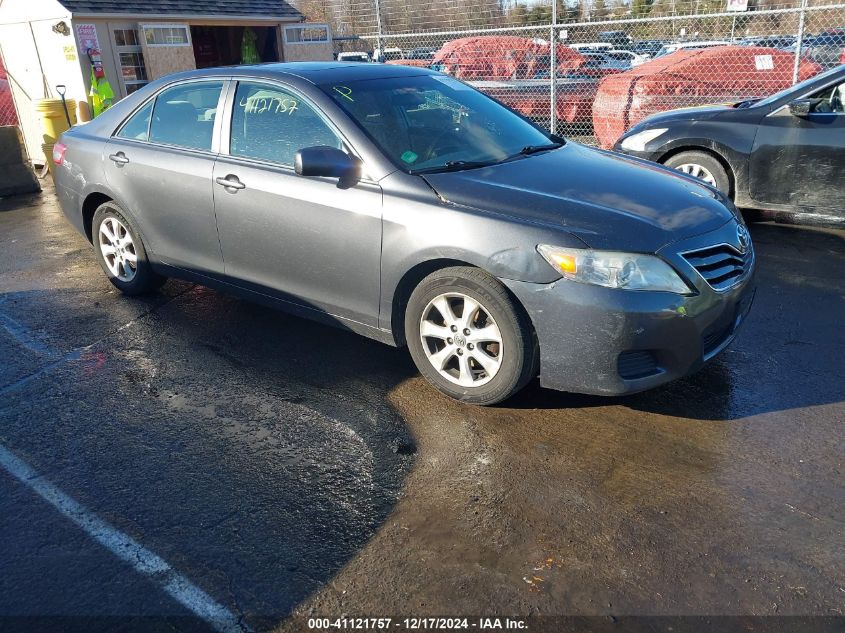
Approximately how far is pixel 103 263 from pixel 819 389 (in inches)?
201

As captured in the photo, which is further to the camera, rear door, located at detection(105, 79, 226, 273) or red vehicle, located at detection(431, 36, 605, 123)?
red vehicle, located at detection(431, 36, 605, 123)

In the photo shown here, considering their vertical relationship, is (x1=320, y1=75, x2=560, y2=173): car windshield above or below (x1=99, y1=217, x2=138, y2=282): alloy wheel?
above

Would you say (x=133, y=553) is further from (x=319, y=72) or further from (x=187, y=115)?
(x=187, y=115)

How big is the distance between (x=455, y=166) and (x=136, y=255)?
2.71 m

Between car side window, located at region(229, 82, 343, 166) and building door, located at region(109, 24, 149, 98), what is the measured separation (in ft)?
28.4

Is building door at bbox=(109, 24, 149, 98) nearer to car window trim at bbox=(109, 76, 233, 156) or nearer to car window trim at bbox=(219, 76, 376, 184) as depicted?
car window trim at bbox=(109, 76, 233, 156)

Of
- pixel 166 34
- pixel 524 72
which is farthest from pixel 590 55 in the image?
pixel 166 34

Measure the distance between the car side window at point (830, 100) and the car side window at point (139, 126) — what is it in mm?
5535

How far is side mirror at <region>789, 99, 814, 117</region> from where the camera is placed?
638 cm

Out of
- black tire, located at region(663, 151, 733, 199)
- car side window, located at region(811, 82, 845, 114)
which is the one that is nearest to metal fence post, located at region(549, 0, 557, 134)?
black tire, located at region(663, 151, 733, 199)

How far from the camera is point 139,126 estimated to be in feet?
17.3

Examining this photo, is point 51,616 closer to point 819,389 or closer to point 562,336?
point 562,336

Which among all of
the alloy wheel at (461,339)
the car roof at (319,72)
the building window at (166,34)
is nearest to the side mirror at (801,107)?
the car roof at (319,72)

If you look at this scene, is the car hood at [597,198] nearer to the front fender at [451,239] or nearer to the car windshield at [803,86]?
the front fender at [451,239]
